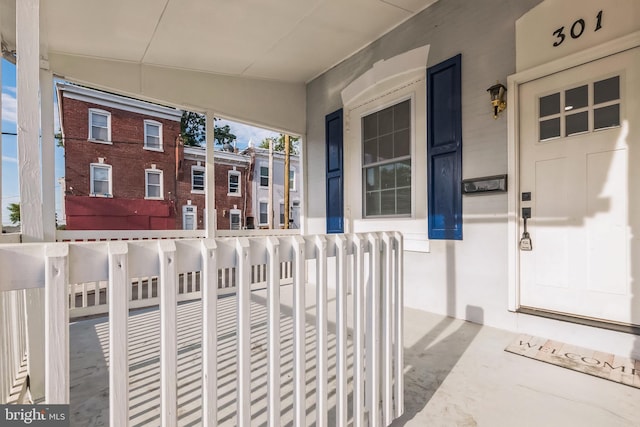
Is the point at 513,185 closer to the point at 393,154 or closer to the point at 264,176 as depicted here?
the point at 393,154

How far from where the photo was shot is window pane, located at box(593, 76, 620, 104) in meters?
2.25

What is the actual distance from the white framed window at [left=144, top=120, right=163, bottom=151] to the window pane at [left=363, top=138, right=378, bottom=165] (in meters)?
8.19

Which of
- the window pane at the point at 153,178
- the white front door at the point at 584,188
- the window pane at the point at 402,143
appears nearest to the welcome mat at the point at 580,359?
the white front door at the point at 584,188

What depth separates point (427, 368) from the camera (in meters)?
2.05

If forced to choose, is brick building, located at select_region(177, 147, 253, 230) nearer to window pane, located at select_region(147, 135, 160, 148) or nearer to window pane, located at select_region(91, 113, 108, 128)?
window pane, located at select_region(147, 135, 160, 148)

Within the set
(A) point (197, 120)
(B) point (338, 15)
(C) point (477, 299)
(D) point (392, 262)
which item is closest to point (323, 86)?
(B) point (338, 15)

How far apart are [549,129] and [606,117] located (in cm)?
36

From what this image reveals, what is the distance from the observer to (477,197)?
9.54 feet

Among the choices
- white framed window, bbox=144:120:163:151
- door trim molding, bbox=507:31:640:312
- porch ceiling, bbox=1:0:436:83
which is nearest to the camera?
door trim molding, bbox=507:31:640:312

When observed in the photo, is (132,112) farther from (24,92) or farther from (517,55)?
(517,55)

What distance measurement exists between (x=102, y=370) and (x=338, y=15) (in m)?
3.89

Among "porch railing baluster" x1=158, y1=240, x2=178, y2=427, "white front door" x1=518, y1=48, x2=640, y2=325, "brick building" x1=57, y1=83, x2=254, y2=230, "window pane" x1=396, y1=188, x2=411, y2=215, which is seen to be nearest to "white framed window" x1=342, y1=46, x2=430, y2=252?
"window pane" x1=396, y1=188, x2=411, y2=215

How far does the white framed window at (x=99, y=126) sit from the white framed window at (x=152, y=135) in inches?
38.5

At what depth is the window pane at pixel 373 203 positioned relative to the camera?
406 cm
